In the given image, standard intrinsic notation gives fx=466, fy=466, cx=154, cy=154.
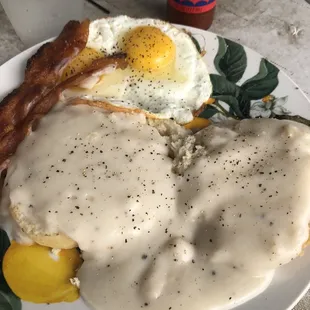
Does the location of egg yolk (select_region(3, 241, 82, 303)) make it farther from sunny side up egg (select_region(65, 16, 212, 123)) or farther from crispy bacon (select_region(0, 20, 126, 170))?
sunny side up egg (select_region(65, 16, 212, 123))

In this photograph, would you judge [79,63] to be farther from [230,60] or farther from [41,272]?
[41,272]

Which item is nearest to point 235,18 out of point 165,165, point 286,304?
point 165,165

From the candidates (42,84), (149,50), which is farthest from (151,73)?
(42,84)

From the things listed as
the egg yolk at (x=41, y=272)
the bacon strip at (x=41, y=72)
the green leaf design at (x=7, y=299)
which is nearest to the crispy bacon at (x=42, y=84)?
the bacon strip at (x=41, y=72)

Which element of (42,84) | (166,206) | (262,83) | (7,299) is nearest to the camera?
(7,299)

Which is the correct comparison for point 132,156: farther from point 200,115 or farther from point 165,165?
point 200,115

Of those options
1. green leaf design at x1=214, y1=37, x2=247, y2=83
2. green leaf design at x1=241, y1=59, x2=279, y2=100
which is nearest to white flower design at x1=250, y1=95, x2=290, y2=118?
green leaf design at x1=241, y1=59, x2=279, y2=100
